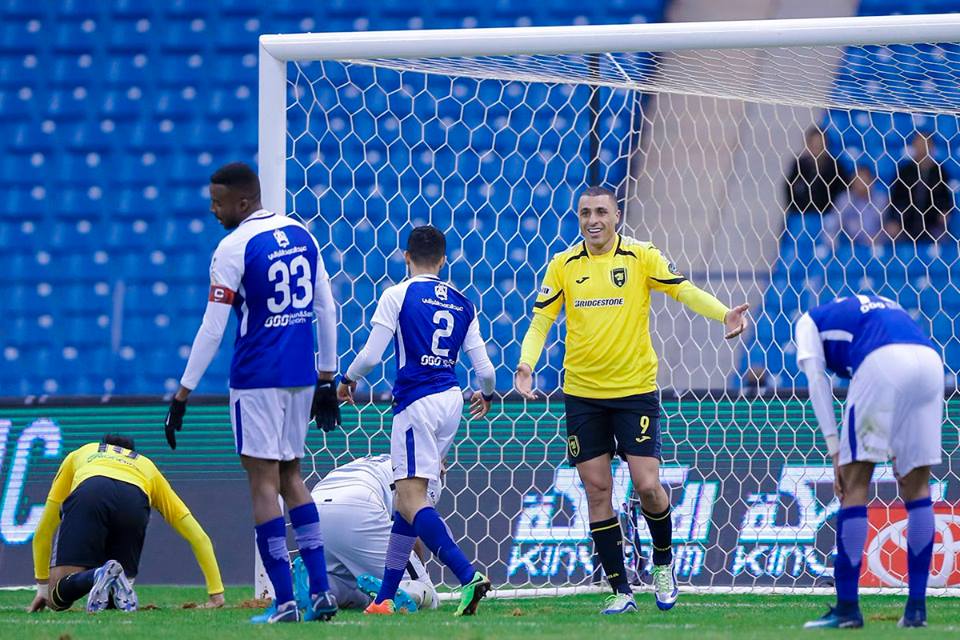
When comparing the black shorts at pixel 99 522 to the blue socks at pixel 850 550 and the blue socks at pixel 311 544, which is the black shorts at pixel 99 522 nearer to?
the blue socks at pixel 311 544

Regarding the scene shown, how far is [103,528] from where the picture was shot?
20.6 ft

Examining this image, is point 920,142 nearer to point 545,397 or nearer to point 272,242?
point 545,397

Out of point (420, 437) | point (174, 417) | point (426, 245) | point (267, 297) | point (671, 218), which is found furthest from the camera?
point (671, 218)

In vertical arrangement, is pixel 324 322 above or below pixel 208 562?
above

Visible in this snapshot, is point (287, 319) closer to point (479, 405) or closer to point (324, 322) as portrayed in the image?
point (324, 322)

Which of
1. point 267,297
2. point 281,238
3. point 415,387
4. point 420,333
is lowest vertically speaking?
point 415,387

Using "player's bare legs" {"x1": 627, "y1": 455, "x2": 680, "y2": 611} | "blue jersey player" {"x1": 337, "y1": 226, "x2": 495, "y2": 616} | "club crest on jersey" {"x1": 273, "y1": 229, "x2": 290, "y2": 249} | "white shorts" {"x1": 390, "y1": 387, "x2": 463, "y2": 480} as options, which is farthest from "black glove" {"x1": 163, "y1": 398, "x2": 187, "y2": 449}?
"player's bare legs" {"x1": 627, "y1": 455, "x2": 680, "y2": 611}

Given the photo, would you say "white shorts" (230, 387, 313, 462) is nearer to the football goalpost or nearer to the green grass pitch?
the green grass pitch

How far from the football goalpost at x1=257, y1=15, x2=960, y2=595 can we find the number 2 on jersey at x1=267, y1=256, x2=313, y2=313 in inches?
71.5

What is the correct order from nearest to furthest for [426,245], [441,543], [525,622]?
[525,622] < [441,543] < [426,245]

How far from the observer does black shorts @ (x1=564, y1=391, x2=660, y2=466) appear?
233 inches

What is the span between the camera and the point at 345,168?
34.7 feet

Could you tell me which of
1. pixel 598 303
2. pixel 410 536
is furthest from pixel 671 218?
pixel 410 536

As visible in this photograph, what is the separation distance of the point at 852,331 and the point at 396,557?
2143 mm
